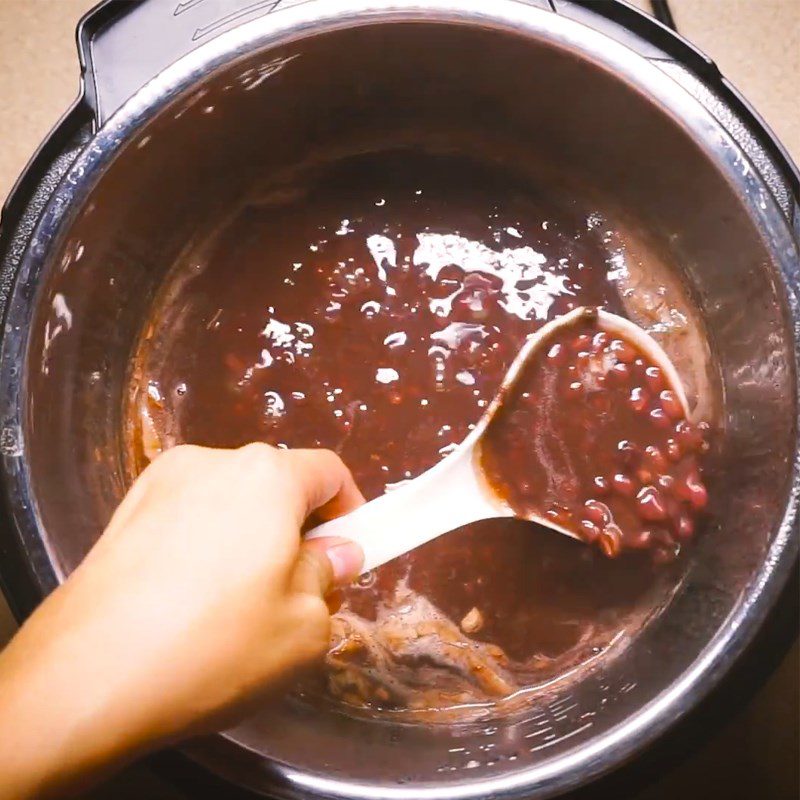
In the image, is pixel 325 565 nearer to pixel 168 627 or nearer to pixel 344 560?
pixel 344 560

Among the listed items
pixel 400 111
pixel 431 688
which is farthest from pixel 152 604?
pixel 400 111

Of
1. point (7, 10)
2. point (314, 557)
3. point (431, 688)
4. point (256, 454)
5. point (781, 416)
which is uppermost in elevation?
point (7, 10)

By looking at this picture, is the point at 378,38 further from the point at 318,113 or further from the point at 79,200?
the point at 79,200

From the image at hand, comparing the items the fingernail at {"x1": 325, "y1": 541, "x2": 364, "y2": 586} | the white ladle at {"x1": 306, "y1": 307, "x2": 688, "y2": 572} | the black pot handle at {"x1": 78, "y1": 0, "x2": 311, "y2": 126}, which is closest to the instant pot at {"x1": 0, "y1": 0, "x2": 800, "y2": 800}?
the black pot handle at {"x1": 78, "y1": 0, "x2": 311, "y2": 126}

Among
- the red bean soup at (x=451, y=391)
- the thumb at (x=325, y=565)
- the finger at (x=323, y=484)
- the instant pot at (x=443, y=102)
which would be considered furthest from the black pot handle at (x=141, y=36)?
the thumb at (x=325, y=565)

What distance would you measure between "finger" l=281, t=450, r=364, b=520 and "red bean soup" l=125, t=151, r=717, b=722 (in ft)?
0.70

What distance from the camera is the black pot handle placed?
122cm

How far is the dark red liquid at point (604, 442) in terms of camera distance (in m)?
1.33

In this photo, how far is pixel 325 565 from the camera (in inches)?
39.6

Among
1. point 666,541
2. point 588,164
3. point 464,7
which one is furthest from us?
point 588,164

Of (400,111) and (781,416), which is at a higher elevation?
(400,111)

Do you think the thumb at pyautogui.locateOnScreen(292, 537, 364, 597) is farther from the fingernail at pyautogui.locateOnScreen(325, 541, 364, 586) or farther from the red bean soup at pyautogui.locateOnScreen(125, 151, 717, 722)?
the red bean soup at pyautogui.locateOnScreen(125, 151, 717, 722)

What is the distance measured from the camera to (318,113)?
1431 mm

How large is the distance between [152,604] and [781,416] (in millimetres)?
912
